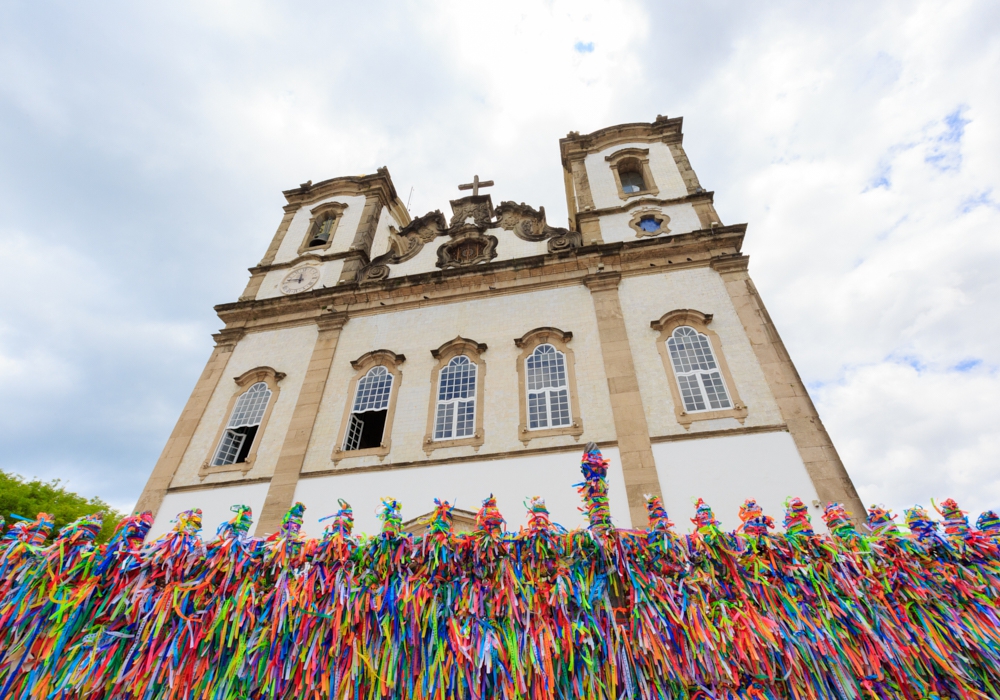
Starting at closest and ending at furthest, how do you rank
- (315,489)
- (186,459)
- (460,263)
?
1. (315,489)
2. (186,459)
3. (460,263)

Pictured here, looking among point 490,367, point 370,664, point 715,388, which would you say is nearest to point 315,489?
point 490,367

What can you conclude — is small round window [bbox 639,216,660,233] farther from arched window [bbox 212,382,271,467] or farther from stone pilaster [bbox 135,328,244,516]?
stone pilaster [bbox 135,328,244,516]

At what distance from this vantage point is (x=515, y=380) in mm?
11602

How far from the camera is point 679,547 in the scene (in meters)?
5.59

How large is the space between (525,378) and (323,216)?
12624mm

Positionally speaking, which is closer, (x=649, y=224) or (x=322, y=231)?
(x=649, y=224)

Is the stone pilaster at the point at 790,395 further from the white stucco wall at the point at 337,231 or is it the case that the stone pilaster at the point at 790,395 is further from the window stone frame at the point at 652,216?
the white stucco wall at the point at 337,231

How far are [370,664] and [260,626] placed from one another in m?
1.29

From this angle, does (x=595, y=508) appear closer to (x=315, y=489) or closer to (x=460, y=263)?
(x=315, y=489)

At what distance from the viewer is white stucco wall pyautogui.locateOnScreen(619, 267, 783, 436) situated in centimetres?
1007

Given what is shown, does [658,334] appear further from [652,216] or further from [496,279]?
[652,216]

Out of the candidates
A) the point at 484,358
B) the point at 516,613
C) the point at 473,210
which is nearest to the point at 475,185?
the point at 473,210

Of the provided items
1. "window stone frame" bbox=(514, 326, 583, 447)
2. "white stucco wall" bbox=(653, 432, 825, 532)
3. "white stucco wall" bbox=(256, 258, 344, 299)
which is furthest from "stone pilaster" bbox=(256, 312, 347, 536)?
"white stucco wall" bbox=(653, 432, 825, 532)

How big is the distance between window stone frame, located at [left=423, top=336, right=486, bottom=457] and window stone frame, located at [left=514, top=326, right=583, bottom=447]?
851 millimetres
